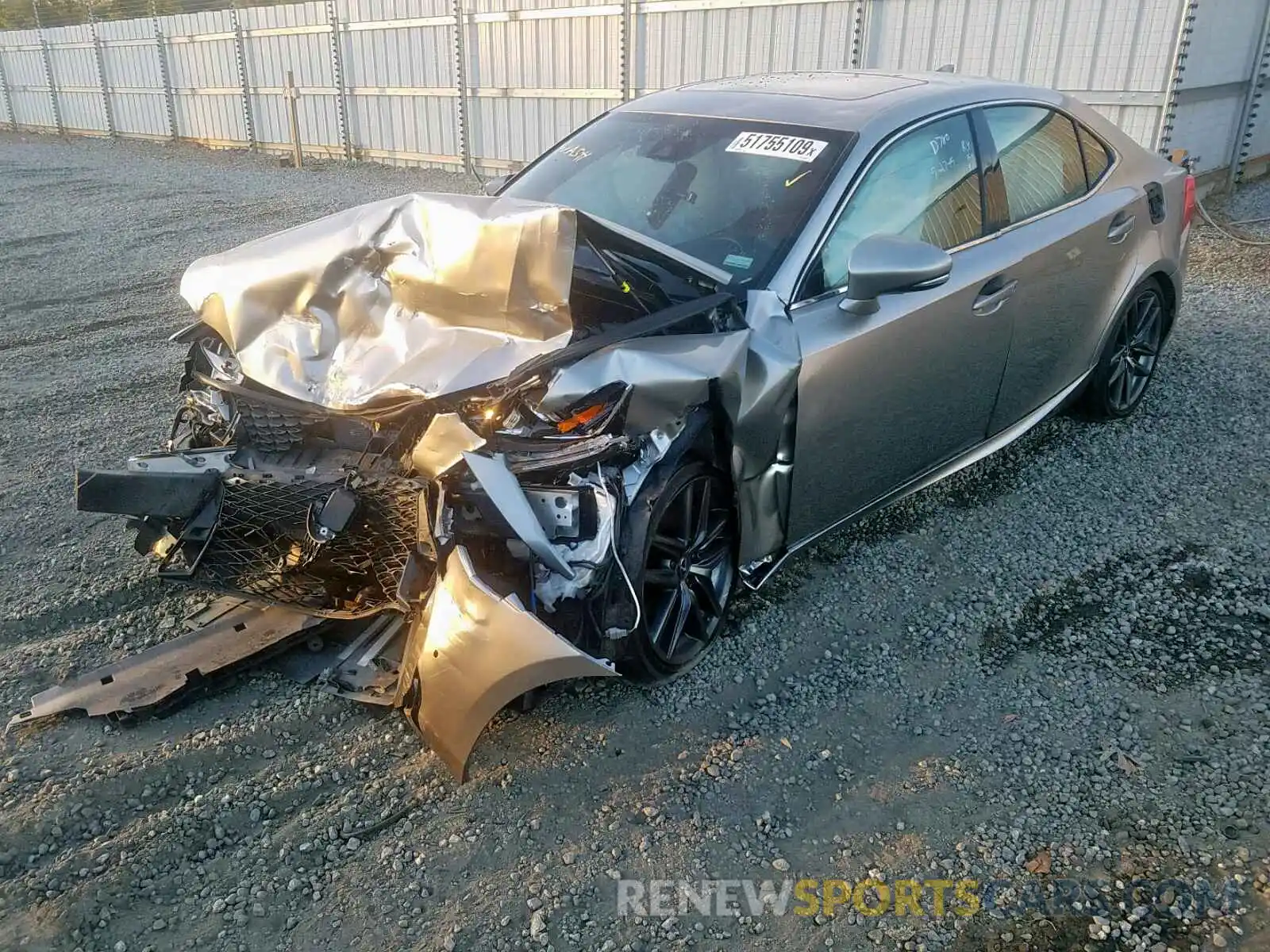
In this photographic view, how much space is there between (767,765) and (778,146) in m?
2.20

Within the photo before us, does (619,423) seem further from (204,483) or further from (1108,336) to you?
(1108,336)

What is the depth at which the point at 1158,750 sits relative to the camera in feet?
9.62

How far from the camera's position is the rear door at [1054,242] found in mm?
4004

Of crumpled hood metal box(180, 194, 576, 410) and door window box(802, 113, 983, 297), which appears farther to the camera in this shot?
door window box(802, 113, 983, 297)

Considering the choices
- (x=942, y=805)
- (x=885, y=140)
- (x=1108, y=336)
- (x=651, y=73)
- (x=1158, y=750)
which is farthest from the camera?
(x=651, y=73)

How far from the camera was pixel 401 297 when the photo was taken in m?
3.11

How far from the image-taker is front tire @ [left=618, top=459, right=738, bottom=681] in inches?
115

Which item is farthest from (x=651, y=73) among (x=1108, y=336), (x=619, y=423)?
(x=619, y=423)

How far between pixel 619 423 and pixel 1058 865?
164 cm

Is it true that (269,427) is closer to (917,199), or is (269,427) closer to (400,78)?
(917,199)

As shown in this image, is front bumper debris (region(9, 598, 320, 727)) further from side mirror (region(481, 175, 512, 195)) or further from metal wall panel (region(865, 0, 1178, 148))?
metal wall panel (region(865, 0, 1178, 148))

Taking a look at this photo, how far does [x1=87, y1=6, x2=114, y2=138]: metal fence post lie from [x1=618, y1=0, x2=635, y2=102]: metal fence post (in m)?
15.4

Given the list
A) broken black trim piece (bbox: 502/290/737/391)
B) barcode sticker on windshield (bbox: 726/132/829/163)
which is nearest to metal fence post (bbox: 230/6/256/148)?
barcode sticker on windshield (bbox: 726/132/829/163)

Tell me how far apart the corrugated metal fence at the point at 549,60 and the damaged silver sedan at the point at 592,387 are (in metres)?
5.89
